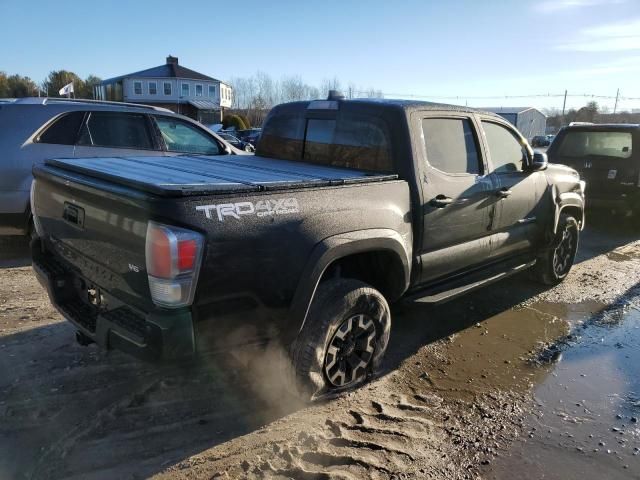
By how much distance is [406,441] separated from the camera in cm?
302

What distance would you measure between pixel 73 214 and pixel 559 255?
5102 millimetres

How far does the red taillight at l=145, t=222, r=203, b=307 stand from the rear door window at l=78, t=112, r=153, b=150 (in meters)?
4.34

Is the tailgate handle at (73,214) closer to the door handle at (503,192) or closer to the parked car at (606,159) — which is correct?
the door handle at (503,192)

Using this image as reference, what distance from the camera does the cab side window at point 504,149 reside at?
4739 mm

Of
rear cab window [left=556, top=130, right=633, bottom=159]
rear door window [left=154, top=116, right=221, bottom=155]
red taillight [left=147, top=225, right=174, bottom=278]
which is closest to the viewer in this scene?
red taillight [left=147, top=225, right=174, bottom=278]

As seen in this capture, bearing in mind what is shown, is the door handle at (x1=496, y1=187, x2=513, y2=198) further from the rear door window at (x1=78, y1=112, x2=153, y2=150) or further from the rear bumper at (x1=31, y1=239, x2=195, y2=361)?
the rear door window at (x1=78, y1=112, x2=153, y2=150)

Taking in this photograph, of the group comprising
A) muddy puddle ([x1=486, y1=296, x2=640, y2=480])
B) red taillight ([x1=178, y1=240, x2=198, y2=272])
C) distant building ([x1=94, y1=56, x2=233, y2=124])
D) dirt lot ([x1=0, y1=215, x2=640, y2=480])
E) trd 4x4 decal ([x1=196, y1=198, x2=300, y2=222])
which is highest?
distant building ([x1=94, y1=56, x2=233, y2=124])

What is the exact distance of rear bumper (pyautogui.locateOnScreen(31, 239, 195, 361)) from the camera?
252 centimetres

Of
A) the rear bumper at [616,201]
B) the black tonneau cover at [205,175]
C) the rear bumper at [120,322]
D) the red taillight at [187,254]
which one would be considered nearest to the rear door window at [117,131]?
the black tonneau cover at [205,175]

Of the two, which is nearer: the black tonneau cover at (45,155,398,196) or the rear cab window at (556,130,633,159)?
the black tonneau cover at (45,155,398,196)

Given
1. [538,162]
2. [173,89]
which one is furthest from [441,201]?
[173,89]

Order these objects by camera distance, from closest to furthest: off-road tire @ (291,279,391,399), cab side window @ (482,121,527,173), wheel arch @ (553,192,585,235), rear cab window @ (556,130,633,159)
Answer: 1. off-road tire @ (291,279,391,399)
2. cab side window @ (482,121,527,173)
3. wheel arch @ (553,192,585,235)
4. rear cab window @ (556,130,633,159)

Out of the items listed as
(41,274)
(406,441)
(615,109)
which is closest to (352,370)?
(406,441)

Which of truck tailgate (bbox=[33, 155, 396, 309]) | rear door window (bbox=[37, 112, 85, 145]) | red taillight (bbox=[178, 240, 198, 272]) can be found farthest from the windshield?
red taillight (bbox=[178, 240, 198, 272])
